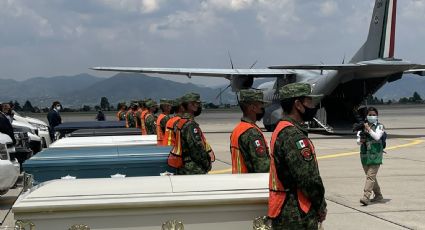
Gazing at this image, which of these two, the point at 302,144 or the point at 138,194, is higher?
the point at 302,144

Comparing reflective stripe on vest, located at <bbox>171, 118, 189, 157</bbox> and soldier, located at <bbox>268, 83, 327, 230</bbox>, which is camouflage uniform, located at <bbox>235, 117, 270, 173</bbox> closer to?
soldier, located at <bbox>268, 83, 327, 230</bbox>

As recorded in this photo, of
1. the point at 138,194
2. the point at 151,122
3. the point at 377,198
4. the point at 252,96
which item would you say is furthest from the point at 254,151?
the point at 151,122

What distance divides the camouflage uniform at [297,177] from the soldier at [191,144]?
2.56 meters

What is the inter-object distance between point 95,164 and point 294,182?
327 centimetres

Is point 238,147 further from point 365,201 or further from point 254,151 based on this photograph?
point 365,201

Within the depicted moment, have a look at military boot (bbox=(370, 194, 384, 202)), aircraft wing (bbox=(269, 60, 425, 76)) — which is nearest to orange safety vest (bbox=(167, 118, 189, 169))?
military boot (bbox=(370, 194, 384, 202))

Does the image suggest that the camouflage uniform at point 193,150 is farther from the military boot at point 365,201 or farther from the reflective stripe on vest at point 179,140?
the military boot at point 365,201

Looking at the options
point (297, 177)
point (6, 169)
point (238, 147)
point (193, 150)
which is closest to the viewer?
point (297, 177)

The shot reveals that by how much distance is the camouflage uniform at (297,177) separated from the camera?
3.85 meters

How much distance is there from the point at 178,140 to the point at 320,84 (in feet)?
69.1

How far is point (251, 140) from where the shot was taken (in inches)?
204

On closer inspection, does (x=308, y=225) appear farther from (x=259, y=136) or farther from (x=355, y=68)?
(x=355, y=68)

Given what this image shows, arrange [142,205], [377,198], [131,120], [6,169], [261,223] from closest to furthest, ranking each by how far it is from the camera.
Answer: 1. [142,205]
2. [261,223]
3. [6,169]
4. [377,198]
5. [131,120]

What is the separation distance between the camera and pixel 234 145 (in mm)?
5422
